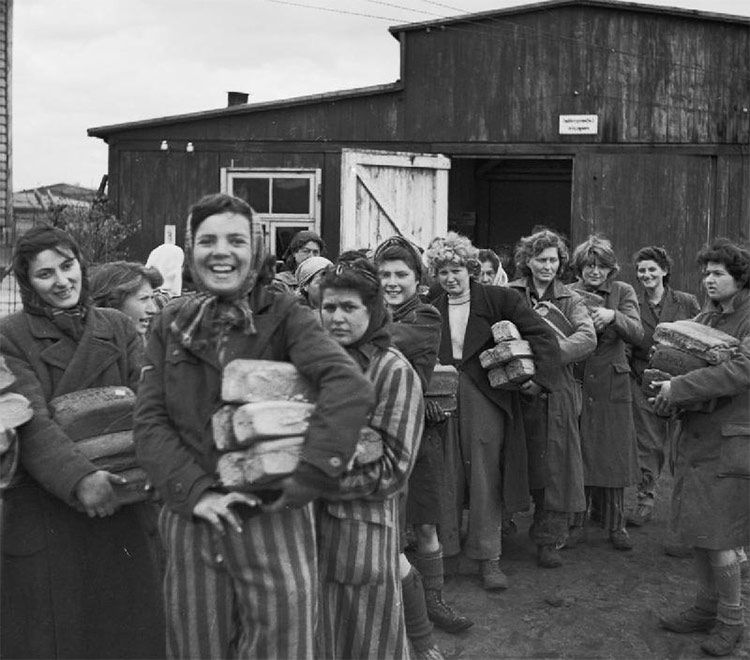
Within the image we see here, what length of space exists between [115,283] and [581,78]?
28.8 feet

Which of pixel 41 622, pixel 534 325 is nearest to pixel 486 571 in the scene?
pixel 534 325

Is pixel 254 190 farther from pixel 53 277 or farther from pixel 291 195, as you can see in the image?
pixel 53 277

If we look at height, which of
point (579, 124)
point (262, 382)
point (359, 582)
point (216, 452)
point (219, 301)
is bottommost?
point (359, 582)

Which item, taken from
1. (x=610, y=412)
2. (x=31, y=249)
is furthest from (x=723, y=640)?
(x=31, y=249)

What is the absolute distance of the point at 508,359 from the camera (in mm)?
4758

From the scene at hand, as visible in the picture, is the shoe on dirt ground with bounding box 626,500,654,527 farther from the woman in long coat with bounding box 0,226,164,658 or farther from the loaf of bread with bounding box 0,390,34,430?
the loaf of bread with bounding box 0,390,34,430

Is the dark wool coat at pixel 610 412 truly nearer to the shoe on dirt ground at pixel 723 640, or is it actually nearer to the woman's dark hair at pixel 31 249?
the shoe on dirt ground at pixel 723 640

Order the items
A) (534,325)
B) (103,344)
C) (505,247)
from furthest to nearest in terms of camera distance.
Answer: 1. (505,247)
2. (534,325)
3. (103,344)

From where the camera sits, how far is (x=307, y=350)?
8.36ft

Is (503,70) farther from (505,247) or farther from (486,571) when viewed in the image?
(486,571)

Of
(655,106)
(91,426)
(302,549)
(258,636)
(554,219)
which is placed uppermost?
(655,106)

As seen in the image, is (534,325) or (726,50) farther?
(726,50)

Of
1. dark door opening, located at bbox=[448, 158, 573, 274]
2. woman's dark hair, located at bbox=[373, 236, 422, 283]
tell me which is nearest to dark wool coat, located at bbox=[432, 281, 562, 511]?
woman's dark hair, located at bbox=[373, 236, 422, 283]

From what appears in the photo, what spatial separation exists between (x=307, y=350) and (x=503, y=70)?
9.92 meters
